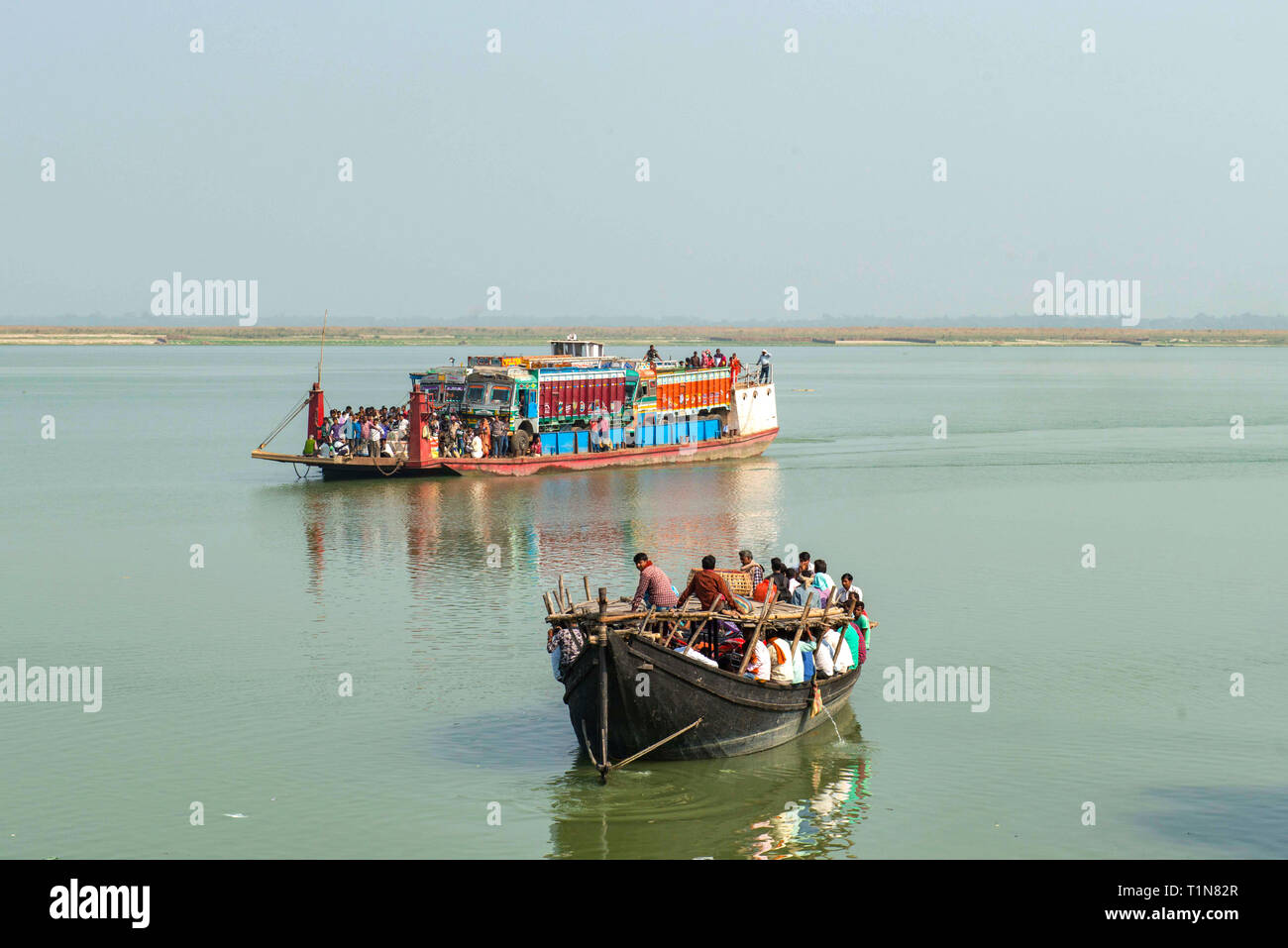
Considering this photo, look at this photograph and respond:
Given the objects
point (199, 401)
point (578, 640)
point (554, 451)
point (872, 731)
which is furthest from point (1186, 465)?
point (199, 401)

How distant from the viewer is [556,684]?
24.5 m

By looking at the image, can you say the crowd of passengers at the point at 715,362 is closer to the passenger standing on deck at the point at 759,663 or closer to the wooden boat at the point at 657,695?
the passenger standing on deck at the point at 759,663

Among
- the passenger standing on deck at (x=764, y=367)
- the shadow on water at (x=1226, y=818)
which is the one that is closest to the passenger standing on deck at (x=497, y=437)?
the passenger standing on deck at (x=764, y=367)

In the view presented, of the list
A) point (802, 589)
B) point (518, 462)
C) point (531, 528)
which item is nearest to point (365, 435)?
point (518, 462)

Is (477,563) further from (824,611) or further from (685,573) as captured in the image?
(824,611)

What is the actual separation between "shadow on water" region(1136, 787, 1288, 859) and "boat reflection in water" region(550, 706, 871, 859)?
3765 millimetres

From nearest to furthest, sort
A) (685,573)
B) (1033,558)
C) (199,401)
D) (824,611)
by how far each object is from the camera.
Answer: (824,611) < (685,573) < (1033,558) < (199,401)

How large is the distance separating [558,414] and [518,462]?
2957 millimetres

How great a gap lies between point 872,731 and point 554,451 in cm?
3432

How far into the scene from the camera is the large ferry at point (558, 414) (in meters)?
52.2

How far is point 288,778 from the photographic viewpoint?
20094 millimetres

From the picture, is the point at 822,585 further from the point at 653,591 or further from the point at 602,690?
the point at 602,690

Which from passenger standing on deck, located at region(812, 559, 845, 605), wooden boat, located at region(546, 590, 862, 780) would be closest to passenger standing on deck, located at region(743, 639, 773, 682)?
wooden boat, located at region(546, 590, 862, 780)

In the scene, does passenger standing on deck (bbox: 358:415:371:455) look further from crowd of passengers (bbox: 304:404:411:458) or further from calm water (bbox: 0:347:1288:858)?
calm water (bbox: 0:347:1288:858)
